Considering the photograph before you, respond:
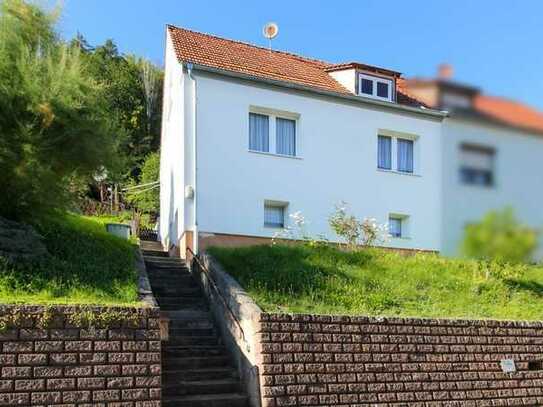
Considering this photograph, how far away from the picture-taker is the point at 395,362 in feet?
26.8

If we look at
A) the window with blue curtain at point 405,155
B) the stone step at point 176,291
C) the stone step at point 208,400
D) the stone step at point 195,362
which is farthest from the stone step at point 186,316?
the window with blue curtain at point 405,155

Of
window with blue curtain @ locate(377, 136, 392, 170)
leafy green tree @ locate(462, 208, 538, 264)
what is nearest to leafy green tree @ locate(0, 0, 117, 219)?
leafy green tree @ locate(462, 208, 538, 264)

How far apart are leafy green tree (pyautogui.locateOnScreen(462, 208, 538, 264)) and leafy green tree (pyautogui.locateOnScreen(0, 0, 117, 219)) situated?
6.58 m

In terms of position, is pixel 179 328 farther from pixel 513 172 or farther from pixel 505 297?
pixel 513 172

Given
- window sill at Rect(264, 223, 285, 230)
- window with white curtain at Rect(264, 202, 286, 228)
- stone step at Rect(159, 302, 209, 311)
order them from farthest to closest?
1. window with white curtain at Rect(264, 202, 286, 228)
2. window sill at Rect(264, 223, 285, 230)
3. stone step at Rect(159, 302, 209, 311)

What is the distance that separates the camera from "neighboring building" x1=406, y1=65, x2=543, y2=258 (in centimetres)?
309

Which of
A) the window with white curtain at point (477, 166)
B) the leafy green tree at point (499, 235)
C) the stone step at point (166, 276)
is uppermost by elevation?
the window with white curtain at point (477, 166)

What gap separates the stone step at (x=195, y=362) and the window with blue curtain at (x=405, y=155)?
32.2ft

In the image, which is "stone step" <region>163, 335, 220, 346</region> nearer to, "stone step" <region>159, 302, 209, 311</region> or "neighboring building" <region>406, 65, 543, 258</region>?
"stone step" <region>159, 302, 209, 311</region>

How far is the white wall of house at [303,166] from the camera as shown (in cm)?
1397

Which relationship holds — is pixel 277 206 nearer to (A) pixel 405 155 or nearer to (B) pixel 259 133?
(B) pixel 259 133

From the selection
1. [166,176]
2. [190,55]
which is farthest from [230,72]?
[166,176]

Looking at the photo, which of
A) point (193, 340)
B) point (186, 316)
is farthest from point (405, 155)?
point (193, 340)

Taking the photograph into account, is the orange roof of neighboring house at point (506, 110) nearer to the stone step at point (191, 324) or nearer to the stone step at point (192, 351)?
the stone step at point (192, 351)
